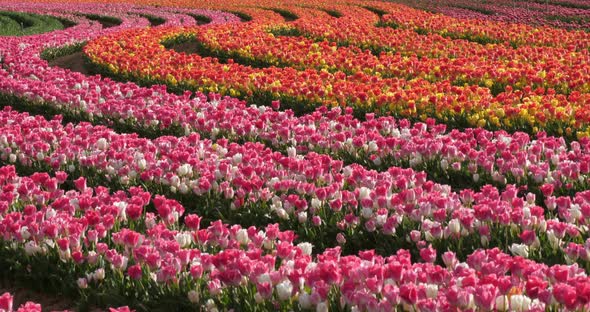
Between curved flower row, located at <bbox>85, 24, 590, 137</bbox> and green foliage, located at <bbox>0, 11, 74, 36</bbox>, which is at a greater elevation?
curved flower row, located at <bbox>85, 24, 590, 137</bbox>

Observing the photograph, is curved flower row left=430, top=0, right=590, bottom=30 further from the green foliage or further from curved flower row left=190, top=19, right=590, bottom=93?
the green foliage

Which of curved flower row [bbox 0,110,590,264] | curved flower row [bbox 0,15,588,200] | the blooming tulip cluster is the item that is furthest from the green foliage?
curved flower row [bbox 0,110,590,264]

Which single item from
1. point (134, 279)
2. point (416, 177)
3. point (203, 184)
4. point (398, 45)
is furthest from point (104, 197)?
point (398, 45)

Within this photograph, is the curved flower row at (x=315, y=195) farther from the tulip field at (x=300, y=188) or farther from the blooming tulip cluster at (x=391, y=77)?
the blooming tulip cluster at (x=391, y=77)

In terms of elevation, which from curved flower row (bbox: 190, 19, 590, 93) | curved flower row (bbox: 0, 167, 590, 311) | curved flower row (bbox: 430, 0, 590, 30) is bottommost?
curved flower row (bbox: 430, 0, 590, 30)

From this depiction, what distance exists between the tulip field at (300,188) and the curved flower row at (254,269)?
0.01 m

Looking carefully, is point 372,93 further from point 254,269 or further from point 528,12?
point 528,12

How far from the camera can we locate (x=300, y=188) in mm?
5707

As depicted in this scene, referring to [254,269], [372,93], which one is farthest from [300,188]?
[372,93]

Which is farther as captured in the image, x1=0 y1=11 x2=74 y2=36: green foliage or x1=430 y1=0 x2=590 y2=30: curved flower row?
x1=0 y1=11 x2=74 y2=36: green foliage

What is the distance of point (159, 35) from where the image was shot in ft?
58.0

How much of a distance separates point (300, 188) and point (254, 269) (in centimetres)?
189

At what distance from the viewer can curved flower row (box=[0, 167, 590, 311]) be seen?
3.40m

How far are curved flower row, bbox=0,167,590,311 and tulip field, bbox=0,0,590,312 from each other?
13mm
